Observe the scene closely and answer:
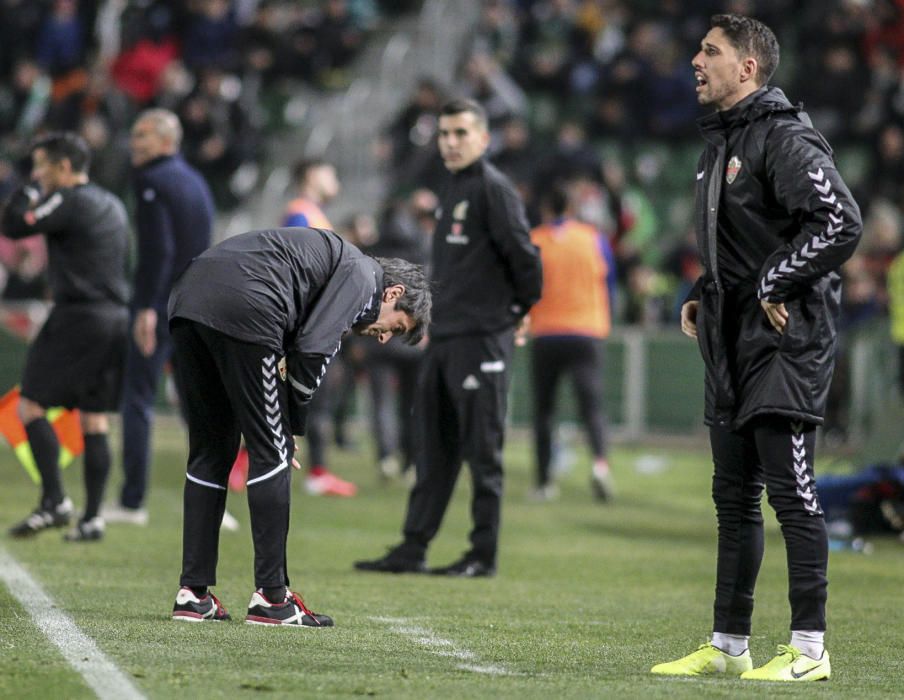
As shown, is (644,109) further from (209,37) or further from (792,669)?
(792,669)

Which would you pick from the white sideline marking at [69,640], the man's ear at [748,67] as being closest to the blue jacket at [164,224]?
the white sideline marking at [69,640]

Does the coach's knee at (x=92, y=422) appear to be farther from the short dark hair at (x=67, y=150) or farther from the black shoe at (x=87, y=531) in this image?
the short dark hair at (x=67, y=150)

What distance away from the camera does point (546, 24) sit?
77.8 feet

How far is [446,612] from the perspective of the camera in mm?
7469

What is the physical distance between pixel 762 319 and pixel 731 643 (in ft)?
3.78

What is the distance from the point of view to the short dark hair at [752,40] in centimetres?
604

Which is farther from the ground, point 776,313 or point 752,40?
point 752,40

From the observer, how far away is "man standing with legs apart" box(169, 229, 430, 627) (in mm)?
6527

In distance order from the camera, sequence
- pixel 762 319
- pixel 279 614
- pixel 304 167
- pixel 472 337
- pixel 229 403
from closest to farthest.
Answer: pixel 762 319 < pixel 279 614 < pixel 229 403 < pixel 472 337 < pixel 304 167

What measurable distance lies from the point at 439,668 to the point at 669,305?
14.6 metres

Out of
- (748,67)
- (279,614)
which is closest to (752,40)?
(748,67)

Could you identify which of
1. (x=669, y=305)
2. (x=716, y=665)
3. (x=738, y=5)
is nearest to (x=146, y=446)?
(x=716, y=665)

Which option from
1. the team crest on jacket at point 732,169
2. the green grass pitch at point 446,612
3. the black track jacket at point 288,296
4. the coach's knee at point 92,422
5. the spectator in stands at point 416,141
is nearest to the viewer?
the green grass pitch at point 446,612

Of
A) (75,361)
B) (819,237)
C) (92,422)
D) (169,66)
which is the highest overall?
(169,66)
